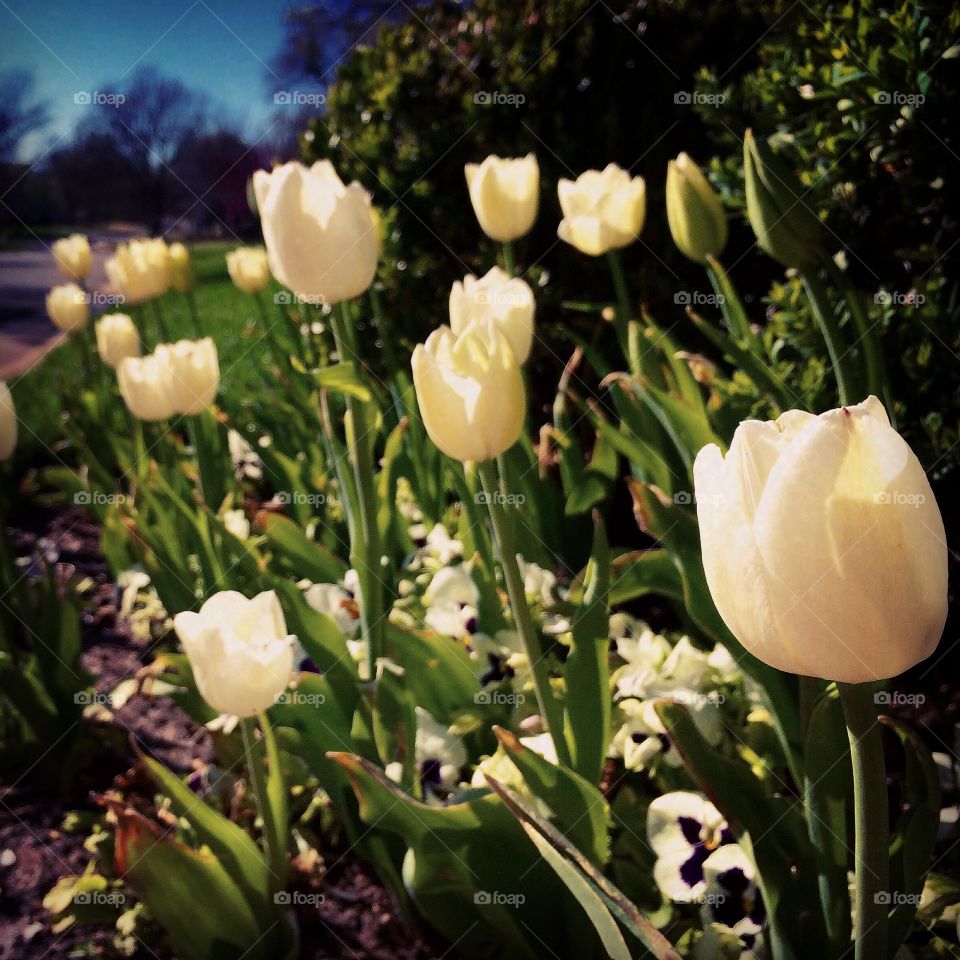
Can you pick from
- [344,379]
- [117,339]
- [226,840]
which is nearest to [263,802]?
[226,840]

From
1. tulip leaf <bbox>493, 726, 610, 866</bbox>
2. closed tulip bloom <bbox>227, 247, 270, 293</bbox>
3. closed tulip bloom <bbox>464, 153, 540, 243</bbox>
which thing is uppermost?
closed tulip bloom <bbox>227, 247, 270, 293</bbox>

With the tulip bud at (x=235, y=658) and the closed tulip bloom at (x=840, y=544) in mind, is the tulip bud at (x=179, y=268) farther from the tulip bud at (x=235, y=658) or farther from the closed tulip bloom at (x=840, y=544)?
the closed tulip bloom at (x=840, y=544)

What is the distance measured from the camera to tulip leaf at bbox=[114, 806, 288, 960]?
4.08 ft

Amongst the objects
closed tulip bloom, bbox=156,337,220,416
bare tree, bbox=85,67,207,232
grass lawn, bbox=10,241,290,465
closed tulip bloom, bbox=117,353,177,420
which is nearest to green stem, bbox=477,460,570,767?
closed tulip bloom, bbox=156,337,220,416

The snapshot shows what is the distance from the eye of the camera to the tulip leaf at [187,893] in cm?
124

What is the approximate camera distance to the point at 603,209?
1887 mm

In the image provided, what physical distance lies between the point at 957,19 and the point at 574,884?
140 centimetres

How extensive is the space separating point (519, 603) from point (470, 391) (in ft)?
0.87

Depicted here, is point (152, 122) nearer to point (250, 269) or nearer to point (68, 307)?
point (68, 307)

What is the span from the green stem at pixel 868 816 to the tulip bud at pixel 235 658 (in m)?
0.73

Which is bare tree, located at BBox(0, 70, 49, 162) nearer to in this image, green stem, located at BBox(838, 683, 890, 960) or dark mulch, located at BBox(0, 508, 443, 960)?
dark mulch, located at BBox(0, 508, 443, 960)

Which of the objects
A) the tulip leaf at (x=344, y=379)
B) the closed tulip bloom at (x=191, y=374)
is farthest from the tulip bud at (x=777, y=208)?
the closed tulip bloom at (x=191, y=374)

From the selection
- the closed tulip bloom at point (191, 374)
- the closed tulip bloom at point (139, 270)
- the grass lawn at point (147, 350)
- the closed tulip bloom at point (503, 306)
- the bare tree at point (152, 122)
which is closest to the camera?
the closed tulip bloom at point (503, 306)

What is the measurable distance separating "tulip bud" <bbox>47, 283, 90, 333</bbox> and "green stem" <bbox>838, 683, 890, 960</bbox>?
3.16m
